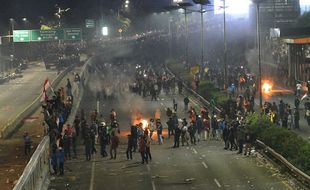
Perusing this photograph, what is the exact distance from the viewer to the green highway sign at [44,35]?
73750 mm

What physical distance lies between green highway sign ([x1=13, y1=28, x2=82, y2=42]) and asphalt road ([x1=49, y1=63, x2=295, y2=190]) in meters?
43.9

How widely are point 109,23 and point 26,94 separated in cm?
12931

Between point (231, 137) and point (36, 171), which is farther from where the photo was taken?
point (231, 137)

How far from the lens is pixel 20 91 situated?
65188 mm

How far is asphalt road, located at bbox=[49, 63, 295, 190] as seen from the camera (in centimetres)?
2309

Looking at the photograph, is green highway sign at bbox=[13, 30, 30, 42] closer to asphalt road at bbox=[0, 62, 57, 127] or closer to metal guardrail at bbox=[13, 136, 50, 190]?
asphalt road at bbox=[0, 62, 57, 127]

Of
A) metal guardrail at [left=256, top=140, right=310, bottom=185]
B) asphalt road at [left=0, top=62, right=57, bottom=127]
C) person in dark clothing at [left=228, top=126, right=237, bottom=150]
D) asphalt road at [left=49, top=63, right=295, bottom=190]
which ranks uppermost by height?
asphalt road at [left=0, top=62, right=57, bottom=127]

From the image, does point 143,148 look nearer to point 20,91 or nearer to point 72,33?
point 20,91

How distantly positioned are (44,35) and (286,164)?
5587 centimetres

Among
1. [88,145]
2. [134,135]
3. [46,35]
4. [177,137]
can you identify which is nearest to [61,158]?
[88,145]

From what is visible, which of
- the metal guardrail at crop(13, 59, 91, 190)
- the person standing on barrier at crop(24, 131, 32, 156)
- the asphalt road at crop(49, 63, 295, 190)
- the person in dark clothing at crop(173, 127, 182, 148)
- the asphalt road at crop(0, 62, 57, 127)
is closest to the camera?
the metal guardrail at crop(13, 59, 91, 190)

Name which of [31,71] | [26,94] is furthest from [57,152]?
[31,71]

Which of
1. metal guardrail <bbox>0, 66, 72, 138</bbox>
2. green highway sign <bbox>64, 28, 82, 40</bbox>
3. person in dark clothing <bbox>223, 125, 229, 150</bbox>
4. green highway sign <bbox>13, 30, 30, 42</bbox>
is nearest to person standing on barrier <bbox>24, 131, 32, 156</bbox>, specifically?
metal guardrail <bbox>0, 66, 72, 138</bbox>

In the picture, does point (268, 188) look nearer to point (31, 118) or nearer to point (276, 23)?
point (31, 118)
